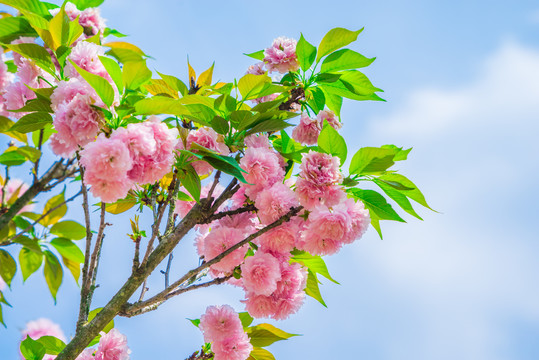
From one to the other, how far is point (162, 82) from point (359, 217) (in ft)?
2.71

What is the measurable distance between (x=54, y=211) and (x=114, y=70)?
1.38 meters

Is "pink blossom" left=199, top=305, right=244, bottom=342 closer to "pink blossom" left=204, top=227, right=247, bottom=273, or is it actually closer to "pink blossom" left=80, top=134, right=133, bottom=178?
"pink blossom" left=204, top=227, right=247, bottom=273

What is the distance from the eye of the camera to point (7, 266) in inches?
83.7

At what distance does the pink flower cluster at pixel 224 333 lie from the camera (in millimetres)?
1474

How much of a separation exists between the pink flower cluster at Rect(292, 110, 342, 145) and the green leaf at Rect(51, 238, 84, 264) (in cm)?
126

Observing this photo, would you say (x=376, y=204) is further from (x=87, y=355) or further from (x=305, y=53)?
(x=87, y=355)

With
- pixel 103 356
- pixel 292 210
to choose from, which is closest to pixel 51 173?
pixel 103 356

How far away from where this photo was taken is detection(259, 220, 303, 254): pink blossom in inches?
53.7

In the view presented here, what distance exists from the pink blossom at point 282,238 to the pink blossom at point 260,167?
0.44 feet

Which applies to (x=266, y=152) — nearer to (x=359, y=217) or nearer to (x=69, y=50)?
(x=359, y=217)

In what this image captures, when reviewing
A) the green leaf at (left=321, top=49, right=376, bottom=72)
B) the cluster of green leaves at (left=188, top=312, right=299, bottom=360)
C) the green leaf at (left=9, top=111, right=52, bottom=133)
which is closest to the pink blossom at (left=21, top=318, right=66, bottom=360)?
the cluster of green leaves at (left=188, top=312, right=299, bottom=360)

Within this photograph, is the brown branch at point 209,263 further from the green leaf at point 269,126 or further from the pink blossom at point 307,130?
the pink blossom at point 307,130

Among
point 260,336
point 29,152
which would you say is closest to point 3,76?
point 29,152

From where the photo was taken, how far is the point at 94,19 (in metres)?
2.03
